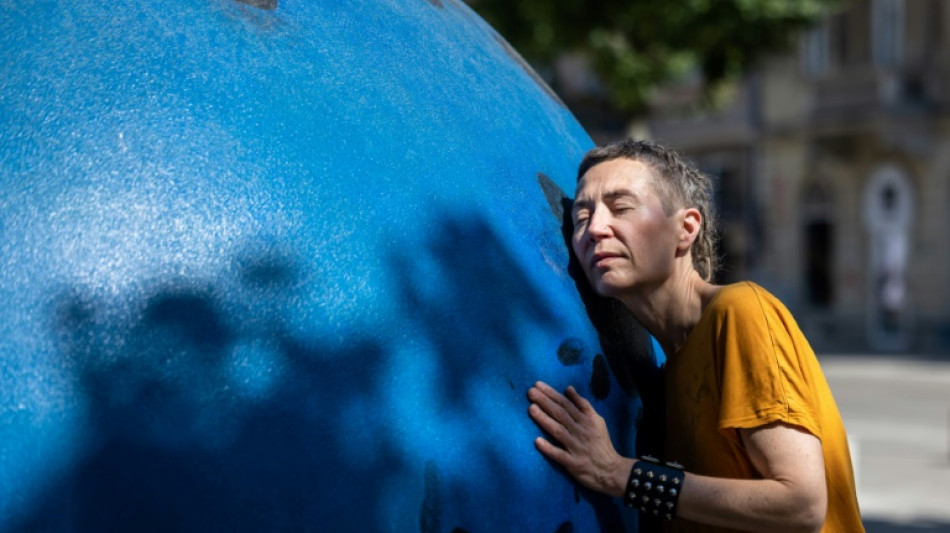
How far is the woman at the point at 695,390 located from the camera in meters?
1.97

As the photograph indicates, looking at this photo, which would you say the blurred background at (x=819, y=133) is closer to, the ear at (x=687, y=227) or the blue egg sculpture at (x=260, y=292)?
the ear at (x=687, y=227)

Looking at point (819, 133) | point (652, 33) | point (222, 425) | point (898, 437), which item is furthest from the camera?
point (819, 133)

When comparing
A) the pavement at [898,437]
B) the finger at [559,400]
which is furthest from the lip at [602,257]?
the pavement at [898,437]

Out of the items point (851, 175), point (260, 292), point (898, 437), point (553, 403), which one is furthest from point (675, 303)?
point (851, 175)

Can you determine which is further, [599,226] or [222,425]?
[599,226]

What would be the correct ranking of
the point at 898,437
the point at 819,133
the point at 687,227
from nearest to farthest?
1. the point at 687,227
2. the point at 898,437
3. the point at 819,133

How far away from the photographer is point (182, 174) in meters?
1.82

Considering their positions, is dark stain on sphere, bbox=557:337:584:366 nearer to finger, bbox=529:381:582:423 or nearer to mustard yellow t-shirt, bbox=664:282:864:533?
finger, bbox=529:381:582:423

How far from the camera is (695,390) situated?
213 cm

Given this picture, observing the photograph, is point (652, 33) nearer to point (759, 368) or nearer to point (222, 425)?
point (759, 368)

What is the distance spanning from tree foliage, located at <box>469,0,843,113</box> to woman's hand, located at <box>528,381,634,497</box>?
1525cm

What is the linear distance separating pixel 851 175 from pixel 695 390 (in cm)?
2443

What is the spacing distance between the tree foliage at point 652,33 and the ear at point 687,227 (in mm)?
14946

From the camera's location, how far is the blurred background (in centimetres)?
1719
